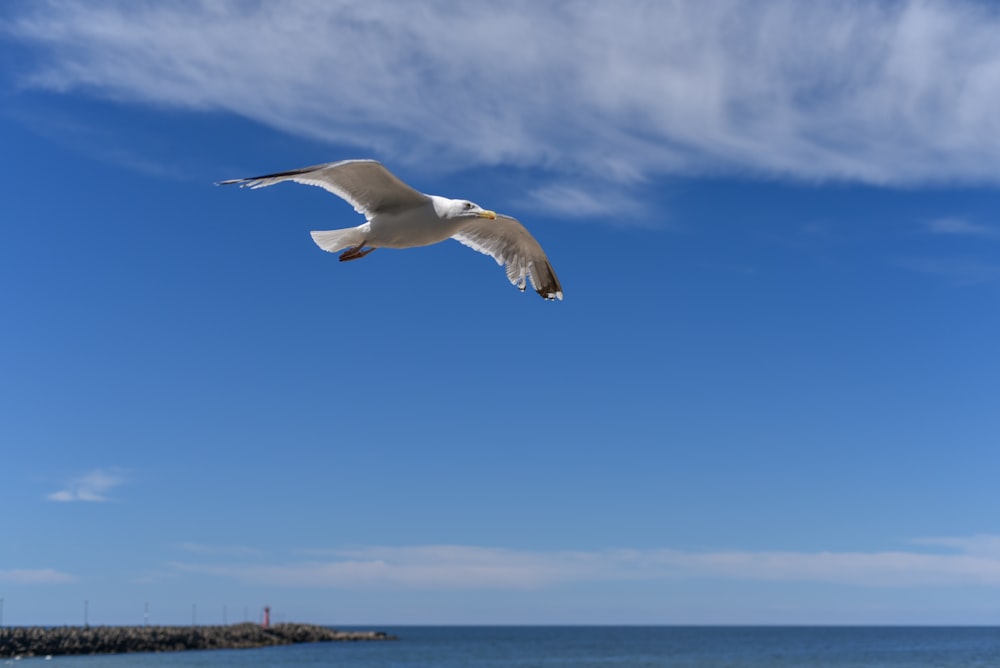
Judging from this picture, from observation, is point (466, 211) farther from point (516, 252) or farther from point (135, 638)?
point (135, 638)

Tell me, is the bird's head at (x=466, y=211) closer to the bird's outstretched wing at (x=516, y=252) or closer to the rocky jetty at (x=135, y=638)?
the bird's outstretched wing at (x=516, y=252)

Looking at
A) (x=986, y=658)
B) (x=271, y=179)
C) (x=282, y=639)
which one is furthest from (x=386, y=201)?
(x=282, y=639)

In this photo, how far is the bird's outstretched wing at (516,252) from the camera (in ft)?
41.5

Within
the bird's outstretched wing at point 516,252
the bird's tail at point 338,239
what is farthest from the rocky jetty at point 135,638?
the bird's tail at point 338,239

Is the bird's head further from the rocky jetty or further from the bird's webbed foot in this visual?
the rocky jetty

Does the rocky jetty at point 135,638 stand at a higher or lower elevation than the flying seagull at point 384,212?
lower

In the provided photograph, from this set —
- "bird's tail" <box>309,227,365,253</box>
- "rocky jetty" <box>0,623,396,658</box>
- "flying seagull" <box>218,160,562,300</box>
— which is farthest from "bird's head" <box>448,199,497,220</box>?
"rocky jetty" <box>0,623,396,658</box>

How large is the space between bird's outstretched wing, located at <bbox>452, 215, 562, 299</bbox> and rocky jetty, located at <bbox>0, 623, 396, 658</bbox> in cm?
5974

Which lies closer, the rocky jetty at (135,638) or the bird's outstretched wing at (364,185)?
the bird's outstretched wing at (364,185)

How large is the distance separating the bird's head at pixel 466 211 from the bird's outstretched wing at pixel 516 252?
1642 mm

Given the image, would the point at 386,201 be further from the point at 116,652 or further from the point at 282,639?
the point at 282,639

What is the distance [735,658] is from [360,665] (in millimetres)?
25549

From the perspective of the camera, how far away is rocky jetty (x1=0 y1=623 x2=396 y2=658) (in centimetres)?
6391

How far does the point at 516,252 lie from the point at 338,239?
8.21ft
